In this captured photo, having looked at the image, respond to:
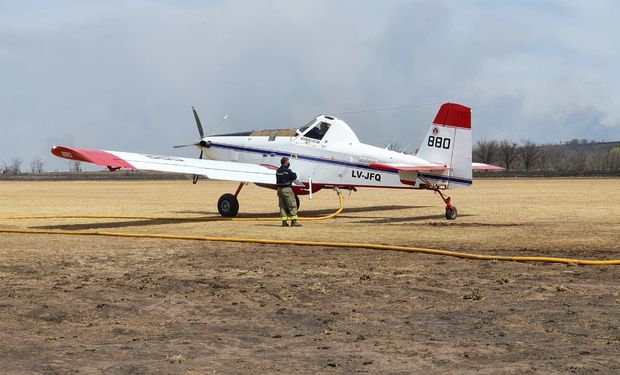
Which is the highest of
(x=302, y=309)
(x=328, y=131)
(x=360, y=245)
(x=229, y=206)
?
(x=328, y=131)

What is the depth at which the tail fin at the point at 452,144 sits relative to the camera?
20.4 metres

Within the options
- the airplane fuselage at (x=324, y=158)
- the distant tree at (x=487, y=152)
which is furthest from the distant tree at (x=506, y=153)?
the airplane fuselage at (x=324, y=158)

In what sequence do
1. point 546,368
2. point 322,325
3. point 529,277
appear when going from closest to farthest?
1. point 546,368
2. point 322,325
3. point 529,277

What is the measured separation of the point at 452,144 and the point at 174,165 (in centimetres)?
758

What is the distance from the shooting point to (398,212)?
82.2ft

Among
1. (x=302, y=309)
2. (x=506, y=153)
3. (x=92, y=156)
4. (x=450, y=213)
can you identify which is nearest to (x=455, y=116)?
(x=450, y=213)

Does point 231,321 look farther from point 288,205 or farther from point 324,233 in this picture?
point 288,205

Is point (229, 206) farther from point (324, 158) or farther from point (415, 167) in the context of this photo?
point (415, 167)

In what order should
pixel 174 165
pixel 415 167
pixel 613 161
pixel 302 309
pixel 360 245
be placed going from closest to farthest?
pixel 302 309 < pixel 360 245 < pixel 415 167 < pixel 174 165 < pixel 613 161

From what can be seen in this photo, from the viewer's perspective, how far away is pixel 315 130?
896 inches

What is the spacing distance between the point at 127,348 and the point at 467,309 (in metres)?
3.61

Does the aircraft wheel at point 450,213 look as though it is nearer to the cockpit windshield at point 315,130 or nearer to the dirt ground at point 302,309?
the cockpit windshield at point 315,130

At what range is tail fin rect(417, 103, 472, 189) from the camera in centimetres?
2038

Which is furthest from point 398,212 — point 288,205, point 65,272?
point 65,272
